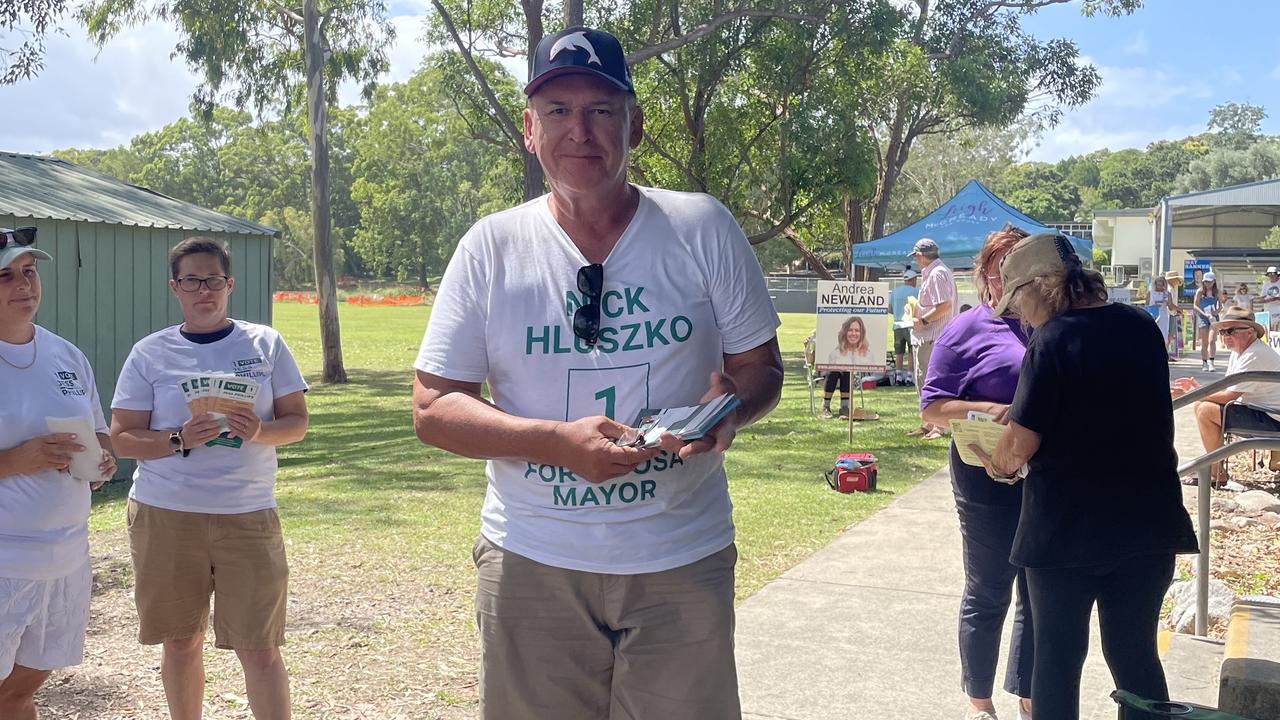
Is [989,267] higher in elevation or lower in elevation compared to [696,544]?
higher

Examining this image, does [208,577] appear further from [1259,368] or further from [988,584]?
[1259,368]

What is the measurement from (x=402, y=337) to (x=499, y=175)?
6871 millimetres

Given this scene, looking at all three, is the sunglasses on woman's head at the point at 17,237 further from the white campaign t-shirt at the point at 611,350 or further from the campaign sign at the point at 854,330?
the campaign sign at the point at 854,330

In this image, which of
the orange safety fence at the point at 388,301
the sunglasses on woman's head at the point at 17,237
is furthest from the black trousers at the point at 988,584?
the orange safety fence at the point at 388,301

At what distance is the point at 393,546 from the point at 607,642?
19.5 ft

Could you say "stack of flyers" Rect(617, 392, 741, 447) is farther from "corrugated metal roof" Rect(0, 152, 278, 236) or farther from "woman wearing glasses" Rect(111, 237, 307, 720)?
"corrugated metal roof" Rect(0, 152, 278, 236)

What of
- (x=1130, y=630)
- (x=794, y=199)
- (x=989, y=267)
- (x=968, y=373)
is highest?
(x=794, y=199)

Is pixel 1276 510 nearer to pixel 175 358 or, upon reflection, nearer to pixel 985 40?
pixel 175 358

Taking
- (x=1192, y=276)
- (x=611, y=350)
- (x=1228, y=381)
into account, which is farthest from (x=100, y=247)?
(x=1192, y=276)

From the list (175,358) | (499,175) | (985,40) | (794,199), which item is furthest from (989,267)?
(499,175)

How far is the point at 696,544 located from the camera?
2.44 meters

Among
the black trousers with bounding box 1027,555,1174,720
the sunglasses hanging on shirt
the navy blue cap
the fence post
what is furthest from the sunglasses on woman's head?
the fence post

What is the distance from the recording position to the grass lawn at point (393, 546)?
5234 millimetres

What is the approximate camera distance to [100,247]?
464 inches
